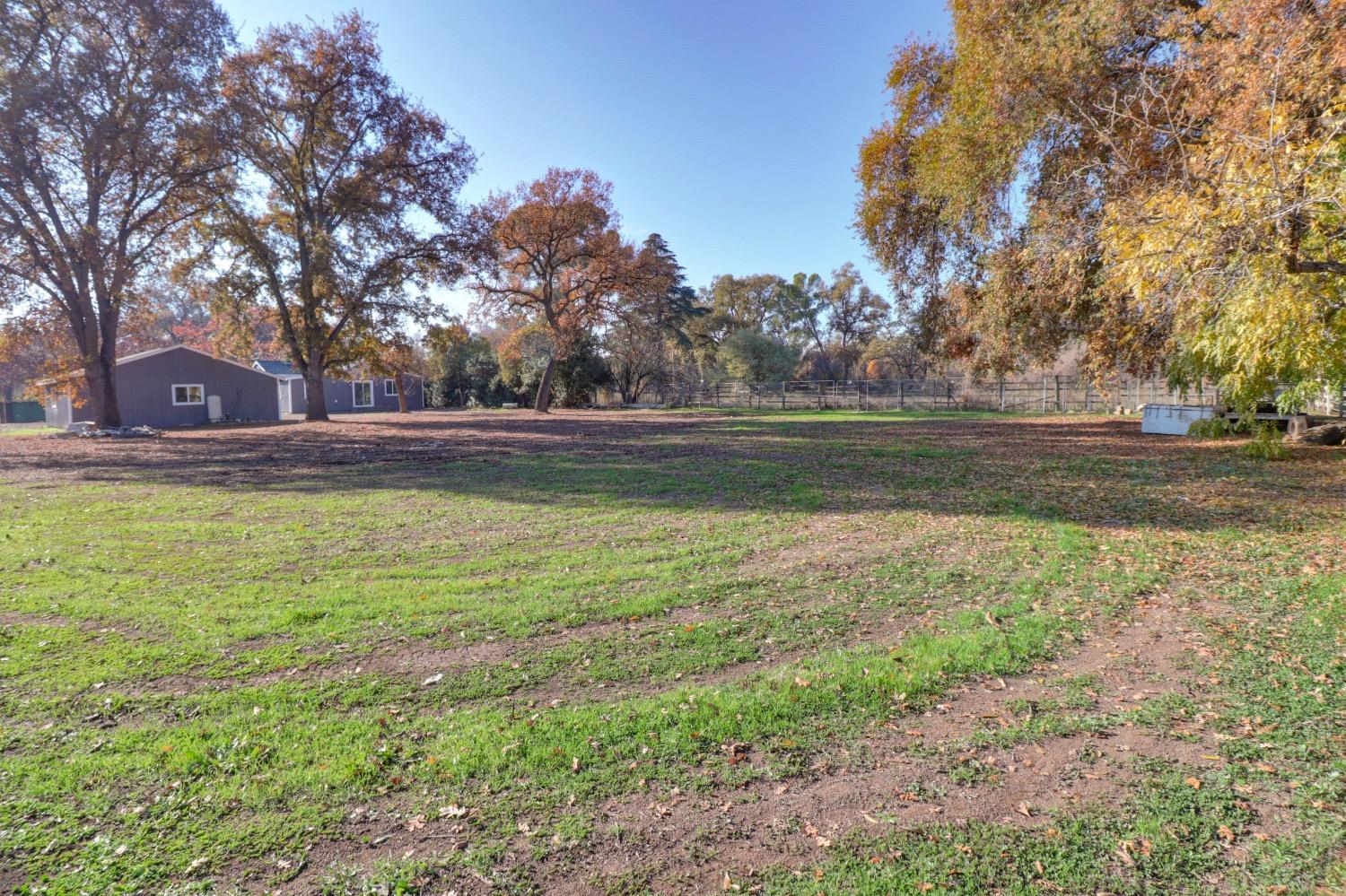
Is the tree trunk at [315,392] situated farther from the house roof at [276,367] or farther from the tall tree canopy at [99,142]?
the house roof at [276,367]

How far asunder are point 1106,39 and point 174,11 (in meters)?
26.0

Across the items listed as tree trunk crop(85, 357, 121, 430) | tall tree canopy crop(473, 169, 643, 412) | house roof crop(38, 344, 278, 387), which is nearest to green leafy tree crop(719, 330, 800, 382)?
tall tree canopy crop(473, 169, 643, 412)

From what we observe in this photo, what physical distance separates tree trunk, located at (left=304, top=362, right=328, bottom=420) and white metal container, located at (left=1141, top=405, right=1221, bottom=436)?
104 ft

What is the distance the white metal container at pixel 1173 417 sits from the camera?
62.2 ft

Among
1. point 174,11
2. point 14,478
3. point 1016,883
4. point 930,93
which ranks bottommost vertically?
point 1016,883

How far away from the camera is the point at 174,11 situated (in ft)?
67.3

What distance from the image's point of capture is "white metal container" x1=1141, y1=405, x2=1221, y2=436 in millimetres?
18969

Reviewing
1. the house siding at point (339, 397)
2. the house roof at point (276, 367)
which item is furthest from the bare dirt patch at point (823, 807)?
the house roof at point (276, 367)

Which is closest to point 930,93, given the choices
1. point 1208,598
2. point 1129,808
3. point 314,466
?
point 1208,598

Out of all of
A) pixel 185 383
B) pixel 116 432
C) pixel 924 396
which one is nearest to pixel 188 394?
pixel 185 383

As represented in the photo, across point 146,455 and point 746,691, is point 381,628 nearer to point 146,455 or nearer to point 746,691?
point 746,691

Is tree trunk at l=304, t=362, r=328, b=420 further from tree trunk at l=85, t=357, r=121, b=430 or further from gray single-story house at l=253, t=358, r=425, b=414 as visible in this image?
gray single-story house at l=253, t=358, r=425, b=414

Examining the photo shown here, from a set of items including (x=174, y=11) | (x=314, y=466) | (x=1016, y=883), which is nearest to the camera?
(x=1016, y=883)

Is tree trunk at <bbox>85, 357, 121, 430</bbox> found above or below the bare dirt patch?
above
